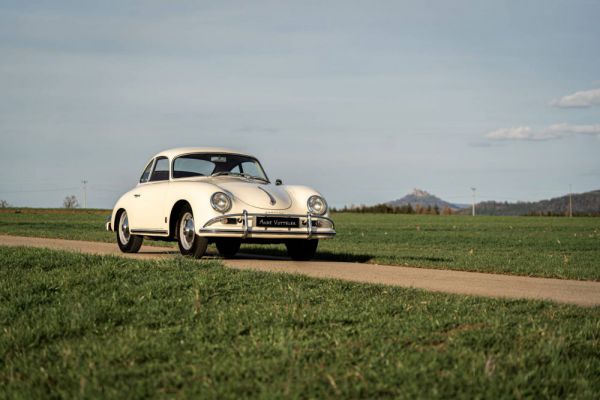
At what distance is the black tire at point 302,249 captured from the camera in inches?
563

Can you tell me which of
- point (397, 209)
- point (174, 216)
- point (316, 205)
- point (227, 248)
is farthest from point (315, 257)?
point (397, 209)

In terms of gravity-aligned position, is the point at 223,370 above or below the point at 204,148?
below

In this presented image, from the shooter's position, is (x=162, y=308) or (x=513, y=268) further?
(x=513, y=268)

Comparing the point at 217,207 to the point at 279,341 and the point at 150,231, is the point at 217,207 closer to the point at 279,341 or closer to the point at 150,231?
the point at 150,231

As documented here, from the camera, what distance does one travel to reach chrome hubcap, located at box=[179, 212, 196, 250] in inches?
526

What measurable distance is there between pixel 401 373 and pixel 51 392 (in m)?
2.52

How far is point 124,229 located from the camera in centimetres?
1603

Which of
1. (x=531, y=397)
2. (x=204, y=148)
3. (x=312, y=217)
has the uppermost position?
(x=204, y=148)

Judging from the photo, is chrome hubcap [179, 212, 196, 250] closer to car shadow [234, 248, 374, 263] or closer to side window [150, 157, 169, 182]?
car shadow [234, 248, 374, 263]

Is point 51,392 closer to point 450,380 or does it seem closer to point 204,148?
point 450,380

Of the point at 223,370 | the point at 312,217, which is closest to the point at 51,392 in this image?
the point at 223,370

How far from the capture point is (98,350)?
6.41m

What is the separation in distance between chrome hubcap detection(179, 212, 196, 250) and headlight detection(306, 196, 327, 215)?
80.5 inches

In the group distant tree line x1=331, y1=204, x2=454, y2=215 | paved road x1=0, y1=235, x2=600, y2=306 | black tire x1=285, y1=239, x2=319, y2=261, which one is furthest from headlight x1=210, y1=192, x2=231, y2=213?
distant tree line x1=331, y1=204, x2=454, y2=215
